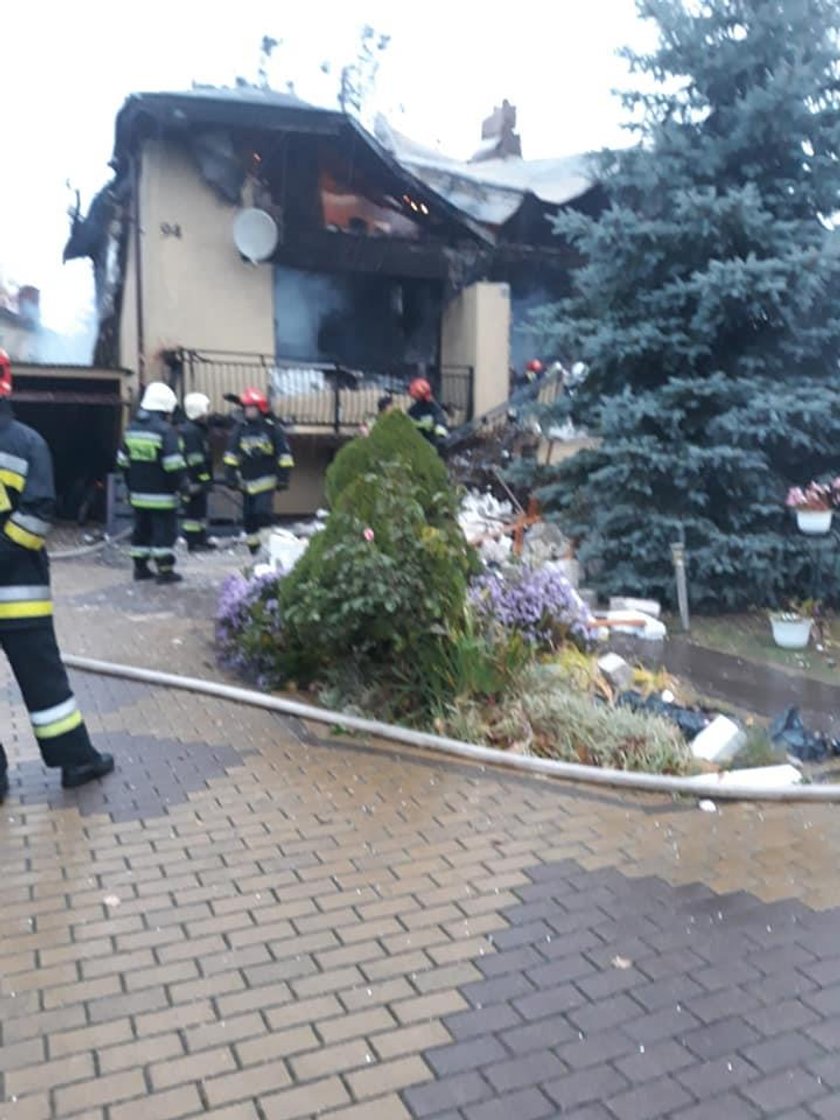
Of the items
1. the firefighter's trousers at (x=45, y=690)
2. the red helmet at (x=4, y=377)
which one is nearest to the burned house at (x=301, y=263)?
the red helmet at (x=4, y=377)

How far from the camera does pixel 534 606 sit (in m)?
6.47

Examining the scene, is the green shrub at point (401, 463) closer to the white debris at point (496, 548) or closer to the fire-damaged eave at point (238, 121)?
the white debris at point (496, 548)

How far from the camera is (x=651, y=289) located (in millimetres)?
9969

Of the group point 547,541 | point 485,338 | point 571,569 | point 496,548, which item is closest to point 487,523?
point 547,541

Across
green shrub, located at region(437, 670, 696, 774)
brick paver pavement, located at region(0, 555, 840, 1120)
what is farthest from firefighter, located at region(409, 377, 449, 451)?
brick paver pavement, located at region(0, 555, 840, 1120)

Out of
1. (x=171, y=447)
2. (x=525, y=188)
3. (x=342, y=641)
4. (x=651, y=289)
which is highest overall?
(x=525, y=188)

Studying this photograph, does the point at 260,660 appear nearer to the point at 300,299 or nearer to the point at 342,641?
the point at 342,641

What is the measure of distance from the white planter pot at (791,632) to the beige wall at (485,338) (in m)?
9.83

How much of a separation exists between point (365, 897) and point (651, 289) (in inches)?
304

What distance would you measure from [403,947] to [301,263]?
14.9 m

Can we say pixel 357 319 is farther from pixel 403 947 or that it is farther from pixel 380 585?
pixel 403 947

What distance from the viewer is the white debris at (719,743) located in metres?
5.17

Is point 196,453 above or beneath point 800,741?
above

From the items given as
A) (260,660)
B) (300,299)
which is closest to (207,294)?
(300,299)
